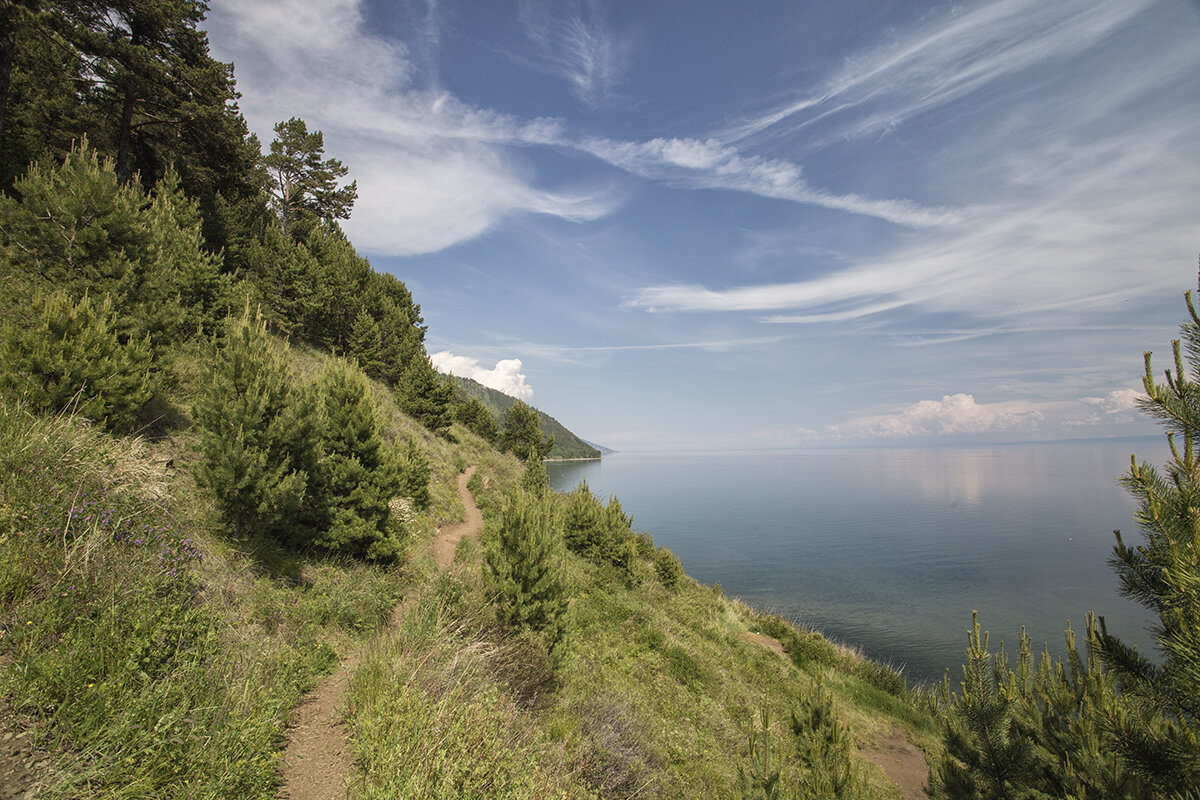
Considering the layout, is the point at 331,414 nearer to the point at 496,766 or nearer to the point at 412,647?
the point at 412,647

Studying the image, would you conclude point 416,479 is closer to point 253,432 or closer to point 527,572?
point 253,432

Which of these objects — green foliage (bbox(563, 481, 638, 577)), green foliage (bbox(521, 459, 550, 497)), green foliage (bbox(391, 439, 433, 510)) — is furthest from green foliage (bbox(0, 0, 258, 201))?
green foliage (bbox(563, 481, 638, 577))

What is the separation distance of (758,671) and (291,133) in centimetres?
4451

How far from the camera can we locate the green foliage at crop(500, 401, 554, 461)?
50344 mm

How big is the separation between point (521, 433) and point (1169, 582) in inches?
2005

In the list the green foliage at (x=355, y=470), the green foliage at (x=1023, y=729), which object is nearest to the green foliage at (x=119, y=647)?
the green foliage at (x=355, y=470)

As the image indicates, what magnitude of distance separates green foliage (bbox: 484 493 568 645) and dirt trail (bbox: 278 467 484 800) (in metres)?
2.85

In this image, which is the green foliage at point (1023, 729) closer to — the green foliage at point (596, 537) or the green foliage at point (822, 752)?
the green foliage at point (822, 752)

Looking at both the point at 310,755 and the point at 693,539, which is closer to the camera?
the point at 310,755

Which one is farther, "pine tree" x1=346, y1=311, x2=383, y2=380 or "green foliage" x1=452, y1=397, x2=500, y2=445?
"green foliage" x1=452, y1=397, x2=500, y2=445

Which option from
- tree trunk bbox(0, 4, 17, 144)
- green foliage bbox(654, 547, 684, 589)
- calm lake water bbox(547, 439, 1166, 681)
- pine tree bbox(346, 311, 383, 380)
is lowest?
calm lake water bbox(547, 439, 1166, 681)

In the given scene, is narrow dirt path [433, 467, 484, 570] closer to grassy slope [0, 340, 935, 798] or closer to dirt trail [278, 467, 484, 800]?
grassy slope [0, 340, 935, 798]

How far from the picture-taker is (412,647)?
6.29 meters

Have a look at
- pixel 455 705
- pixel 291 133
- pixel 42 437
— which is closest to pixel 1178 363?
pixel 455 705
